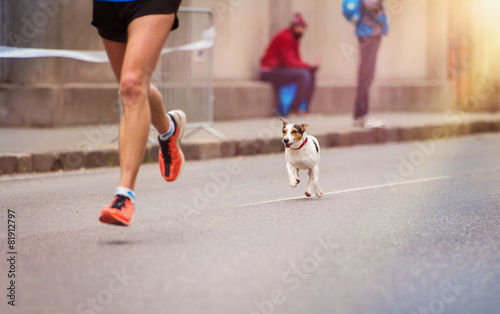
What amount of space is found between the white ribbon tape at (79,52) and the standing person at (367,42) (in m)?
2.66

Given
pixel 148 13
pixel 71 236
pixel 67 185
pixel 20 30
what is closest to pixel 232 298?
pixel 71 236

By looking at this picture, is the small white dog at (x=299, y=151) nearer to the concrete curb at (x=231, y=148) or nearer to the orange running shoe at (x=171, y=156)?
the orange running shoe at (x=171, y=156)

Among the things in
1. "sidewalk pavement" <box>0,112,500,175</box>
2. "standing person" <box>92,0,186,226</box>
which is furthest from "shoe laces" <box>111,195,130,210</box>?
"sidewalk pavement" <box>0,112,500,175</box>

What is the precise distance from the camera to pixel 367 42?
12750 millimetres

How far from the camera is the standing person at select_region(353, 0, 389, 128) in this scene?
12594 millimetres

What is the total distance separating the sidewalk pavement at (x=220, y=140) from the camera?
880cm

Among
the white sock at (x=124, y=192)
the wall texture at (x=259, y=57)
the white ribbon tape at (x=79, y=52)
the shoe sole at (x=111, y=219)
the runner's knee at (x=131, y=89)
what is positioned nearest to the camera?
the shoe sole at (x=111, y=219)

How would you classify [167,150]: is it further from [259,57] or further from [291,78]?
[259,57]

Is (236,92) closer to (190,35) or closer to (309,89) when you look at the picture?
(309,89)

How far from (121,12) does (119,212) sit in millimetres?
1127

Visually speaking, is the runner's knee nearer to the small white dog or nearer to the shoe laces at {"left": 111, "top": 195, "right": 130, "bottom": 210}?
the shoe laces at {"left": 111, "top": 195, "right": 130, "bottom": 210}

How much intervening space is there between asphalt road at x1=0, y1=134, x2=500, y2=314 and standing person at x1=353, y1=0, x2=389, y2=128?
5.20 metres

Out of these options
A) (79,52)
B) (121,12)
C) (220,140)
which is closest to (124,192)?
(121,12)

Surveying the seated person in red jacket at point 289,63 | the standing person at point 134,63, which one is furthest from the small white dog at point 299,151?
the seated person in red jacket at point 289,63
